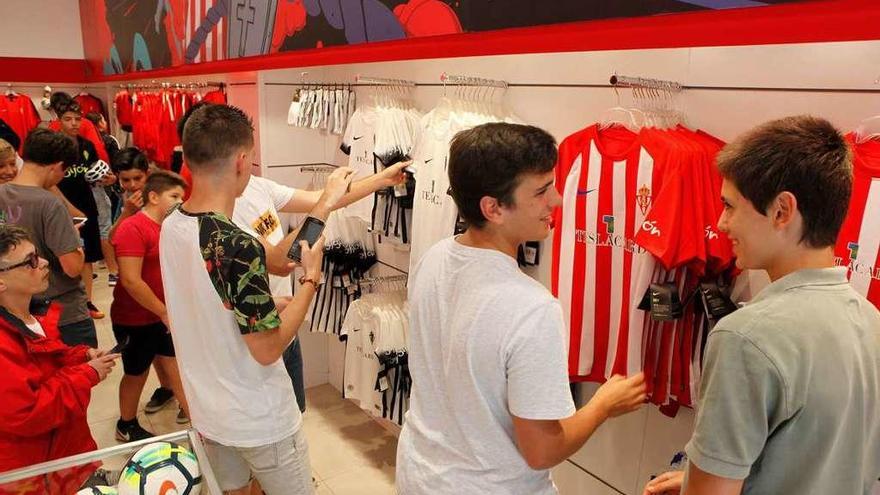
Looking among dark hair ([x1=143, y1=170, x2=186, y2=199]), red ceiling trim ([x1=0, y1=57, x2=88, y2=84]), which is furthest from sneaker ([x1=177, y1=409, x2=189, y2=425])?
red ceiling trim ([x1=0, y1=57, x2=88, y2=84])

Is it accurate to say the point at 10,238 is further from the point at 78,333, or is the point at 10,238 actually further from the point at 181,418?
the point at 181,418

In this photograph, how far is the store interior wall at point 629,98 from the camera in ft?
5.99

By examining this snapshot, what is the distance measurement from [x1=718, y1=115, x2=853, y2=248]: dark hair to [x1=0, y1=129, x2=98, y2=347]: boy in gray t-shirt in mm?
3055

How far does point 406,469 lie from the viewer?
1.49 meters

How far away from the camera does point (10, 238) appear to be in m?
2.15

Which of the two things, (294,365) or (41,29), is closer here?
(294,365)

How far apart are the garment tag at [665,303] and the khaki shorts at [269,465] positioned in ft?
4.19

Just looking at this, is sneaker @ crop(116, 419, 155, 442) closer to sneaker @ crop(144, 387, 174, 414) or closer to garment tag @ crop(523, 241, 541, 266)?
sneaker @ crop(144, 387, 174, 414)

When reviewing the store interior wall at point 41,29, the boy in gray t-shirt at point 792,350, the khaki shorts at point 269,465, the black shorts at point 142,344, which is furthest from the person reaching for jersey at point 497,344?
the store interior wall at point 41,29

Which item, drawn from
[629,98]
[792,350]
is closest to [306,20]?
[629,98]

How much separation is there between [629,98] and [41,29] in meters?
9.81

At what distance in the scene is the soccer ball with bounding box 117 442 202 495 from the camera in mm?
1775

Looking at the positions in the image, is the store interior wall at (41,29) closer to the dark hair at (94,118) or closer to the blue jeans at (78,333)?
the dark hair at (94,118)

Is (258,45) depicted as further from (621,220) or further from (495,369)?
(495,369)
